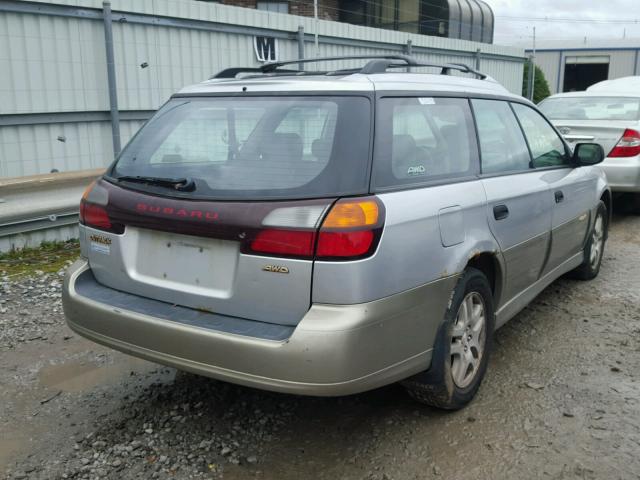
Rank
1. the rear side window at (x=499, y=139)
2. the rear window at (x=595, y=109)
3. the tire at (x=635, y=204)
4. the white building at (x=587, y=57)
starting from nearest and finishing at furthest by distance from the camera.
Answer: the rear side window at (x=499, y=139), the rear window at (x=595, y=109), the tire at (x=635, y=204), the white building at (x=587, y=57)

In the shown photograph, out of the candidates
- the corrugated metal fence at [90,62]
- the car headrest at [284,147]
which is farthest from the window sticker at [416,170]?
the corrugated metal fence at [90,62]

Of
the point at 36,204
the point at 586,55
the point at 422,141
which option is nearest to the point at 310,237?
the point at 422,141

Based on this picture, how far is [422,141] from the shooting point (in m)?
3.20

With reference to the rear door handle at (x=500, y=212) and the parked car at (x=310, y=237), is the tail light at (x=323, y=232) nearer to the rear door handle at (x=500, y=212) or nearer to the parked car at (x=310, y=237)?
the parked car at (x=310, y=237)

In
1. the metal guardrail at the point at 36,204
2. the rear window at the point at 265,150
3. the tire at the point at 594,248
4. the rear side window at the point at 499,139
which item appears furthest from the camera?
the metal guardrail at the point at 36,204

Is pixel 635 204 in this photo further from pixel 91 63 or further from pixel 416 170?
pixel 91 63

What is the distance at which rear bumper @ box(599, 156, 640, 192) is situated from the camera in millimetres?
7645

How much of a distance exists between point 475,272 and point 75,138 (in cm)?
630

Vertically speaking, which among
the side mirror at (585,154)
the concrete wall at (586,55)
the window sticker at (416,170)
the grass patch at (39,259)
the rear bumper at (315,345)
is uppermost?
the concrete wall at (586,55)

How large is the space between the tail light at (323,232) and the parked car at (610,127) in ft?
18.7

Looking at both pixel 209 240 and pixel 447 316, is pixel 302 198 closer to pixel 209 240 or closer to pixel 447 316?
pixel 209 240

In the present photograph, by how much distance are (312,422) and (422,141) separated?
5.10ft

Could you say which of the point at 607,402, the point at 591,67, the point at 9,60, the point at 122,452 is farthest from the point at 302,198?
the point at 591,67

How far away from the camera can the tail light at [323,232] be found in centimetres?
258
